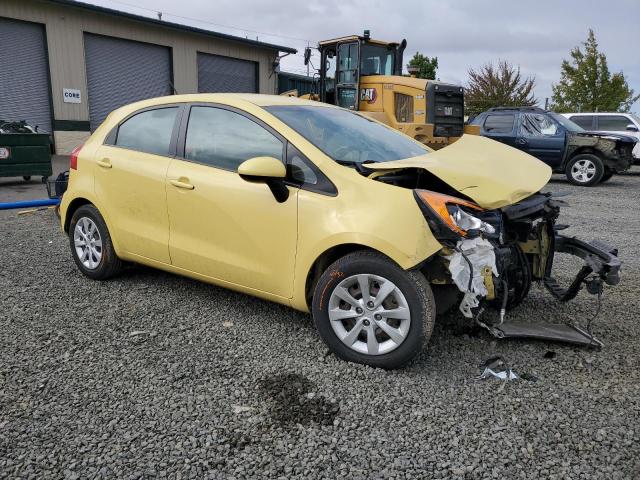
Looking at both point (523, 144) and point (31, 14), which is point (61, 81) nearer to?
point (31, 14)

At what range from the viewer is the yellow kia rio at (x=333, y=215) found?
3.19m

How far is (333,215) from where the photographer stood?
3.41 metres

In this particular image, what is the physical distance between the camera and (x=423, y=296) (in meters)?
3.14

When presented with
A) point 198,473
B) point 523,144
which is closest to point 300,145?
point 198,473

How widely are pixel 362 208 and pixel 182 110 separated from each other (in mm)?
1887

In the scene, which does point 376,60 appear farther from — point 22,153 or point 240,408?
point 240,408

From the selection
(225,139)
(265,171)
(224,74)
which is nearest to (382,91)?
(225,139)

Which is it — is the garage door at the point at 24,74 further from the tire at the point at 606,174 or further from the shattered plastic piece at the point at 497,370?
the shattered plastic piece at the point at 497,370

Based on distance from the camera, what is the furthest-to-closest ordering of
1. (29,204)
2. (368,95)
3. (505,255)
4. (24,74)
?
(24,74), (368,95), (29,204), (505,255)

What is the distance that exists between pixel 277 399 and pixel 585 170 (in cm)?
1262

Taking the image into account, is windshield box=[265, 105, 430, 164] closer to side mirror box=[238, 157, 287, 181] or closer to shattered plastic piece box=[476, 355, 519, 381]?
side mirror box=[238, 157, 287, 181]

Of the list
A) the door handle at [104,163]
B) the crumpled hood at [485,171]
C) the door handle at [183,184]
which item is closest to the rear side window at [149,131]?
the door handle at [104,163]

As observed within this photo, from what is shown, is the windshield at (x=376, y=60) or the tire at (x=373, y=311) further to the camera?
the windshield at (x=376, y=60)

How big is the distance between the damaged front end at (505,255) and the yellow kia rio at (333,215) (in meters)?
0.01
